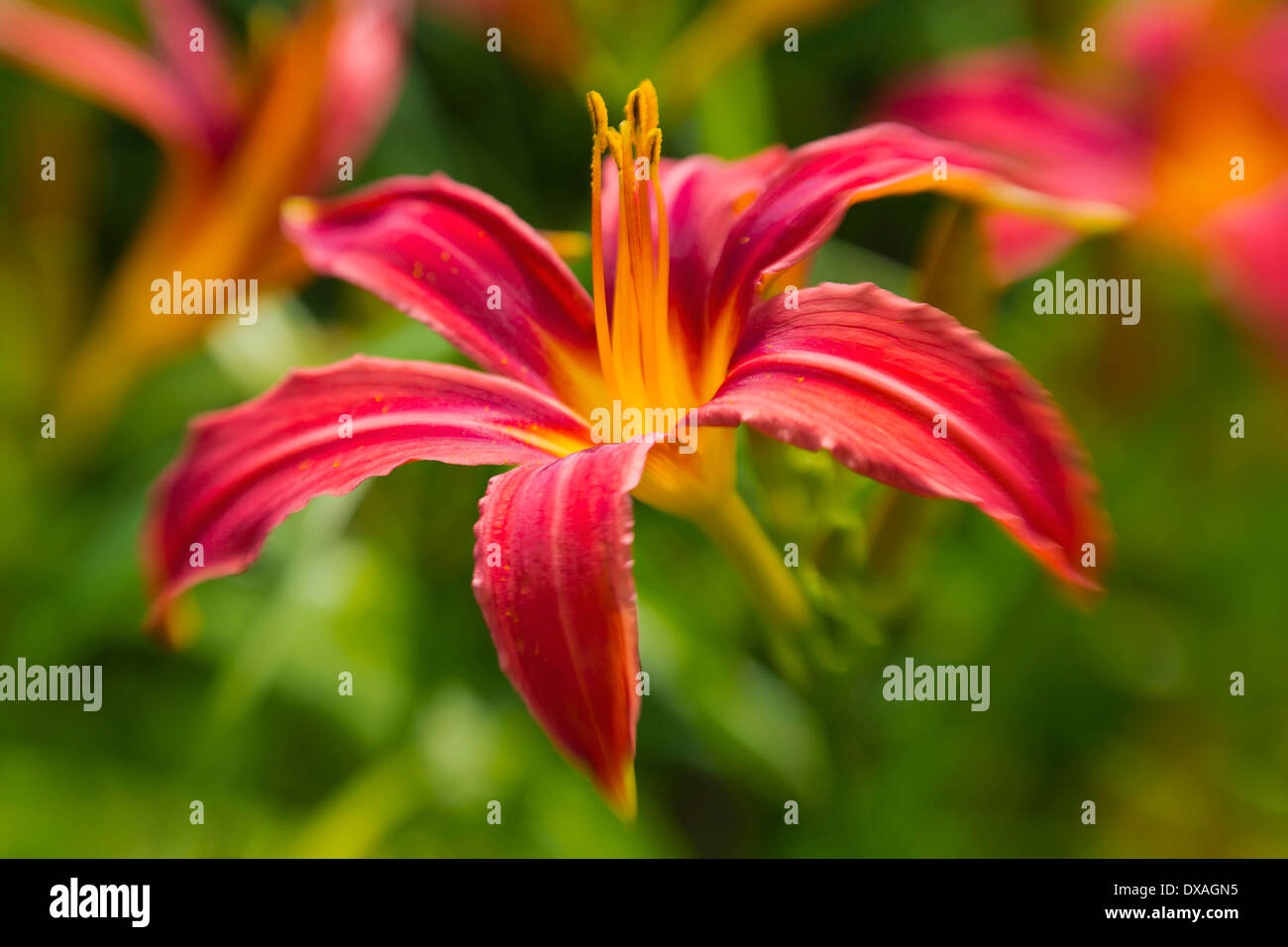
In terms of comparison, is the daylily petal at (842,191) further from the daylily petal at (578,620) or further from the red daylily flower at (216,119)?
the red daylily flower at (216,119)

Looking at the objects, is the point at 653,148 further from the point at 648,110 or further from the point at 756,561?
the point at 756,561

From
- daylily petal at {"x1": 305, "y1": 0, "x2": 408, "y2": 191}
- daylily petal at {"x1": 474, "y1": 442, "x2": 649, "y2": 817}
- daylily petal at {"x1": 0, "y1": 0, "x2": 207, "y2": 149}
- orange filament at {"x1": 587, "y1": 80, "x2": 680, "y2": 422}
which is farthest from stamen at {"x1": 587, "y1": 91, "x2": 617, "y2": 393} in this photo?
daylily petal at {"x1": 0, "y1": 0, "x2": 207, "y2": 149}

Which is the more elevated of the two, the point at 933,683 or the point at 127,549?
the point at 127,549

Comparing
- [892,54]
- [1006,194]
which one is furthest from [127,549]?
[892,54]

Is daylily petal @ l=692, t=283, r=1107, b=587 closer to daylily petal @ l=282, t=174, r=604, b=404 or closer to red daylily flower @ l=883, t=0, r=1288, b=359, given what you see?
daylily petal @ l=282, t=174, r=604, b=404

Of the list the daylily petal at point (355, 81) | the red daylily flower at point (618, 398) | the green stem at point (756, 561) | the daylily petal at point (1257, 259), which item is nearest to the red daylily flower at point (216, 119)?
the daylily petal at point (355, 81)

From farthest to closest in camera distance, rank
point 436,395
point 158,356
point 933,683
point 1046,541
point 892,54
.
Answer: point 892,54 < point 158,356 < point 933,683 < point 436,395 < point 1046,541

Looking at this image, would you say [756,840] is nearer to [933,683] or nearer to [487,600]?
[933,683]
